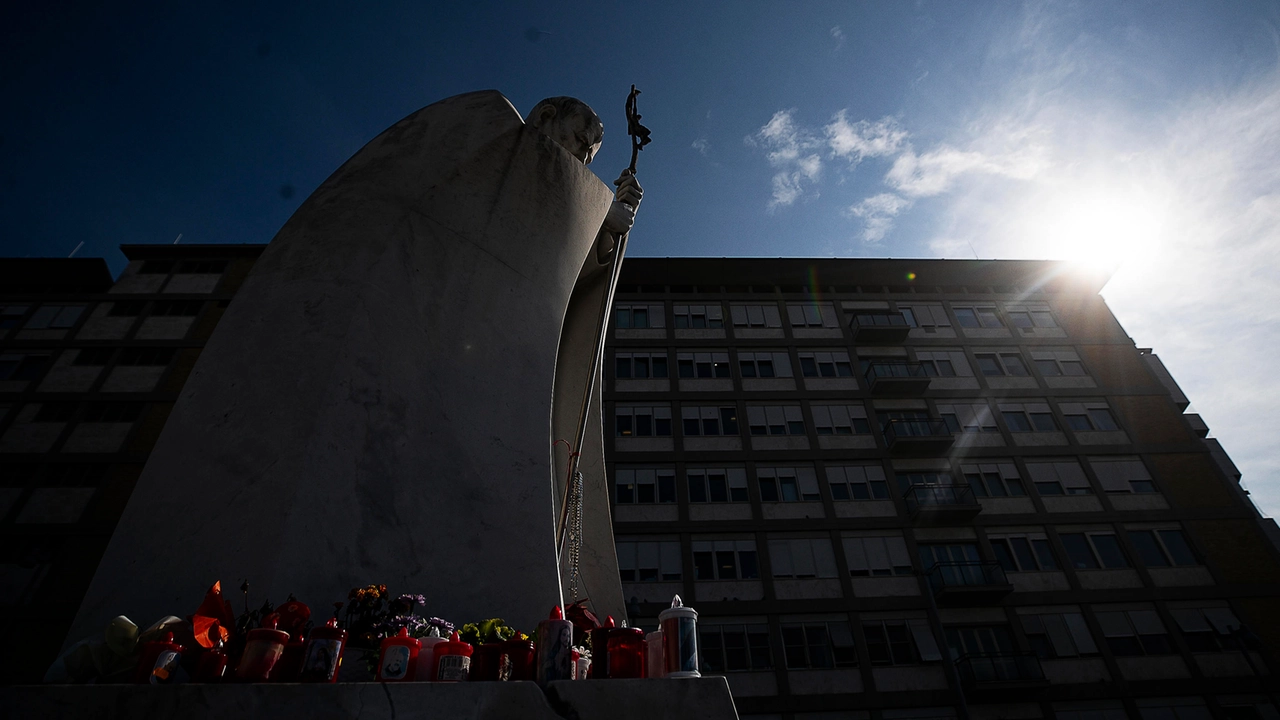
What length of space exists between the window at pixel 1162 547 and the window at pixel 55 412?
39.4 meters

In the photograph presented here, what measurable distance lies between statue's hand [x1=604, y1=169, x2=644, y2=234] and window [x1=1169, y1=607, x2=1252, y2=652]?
24.2m

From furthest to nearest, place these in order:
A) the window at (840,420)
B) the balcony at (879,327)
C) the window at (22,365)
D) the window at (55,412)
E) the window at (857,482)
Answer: the balcony at (879,327), the window at (22,365), the window at (840,420), the window at (55,412), the window at (857,482)

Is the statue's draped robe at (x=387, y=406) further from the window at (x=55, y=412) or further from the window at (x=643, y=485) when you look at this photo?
the window at (x=55, y=412)

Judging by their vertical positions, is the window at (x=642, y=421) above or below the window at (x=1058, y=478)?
above

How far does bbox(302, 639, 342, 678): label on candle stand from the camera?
1862 millimetres

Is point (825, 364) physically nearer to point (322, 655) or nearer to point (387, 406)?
point (387, 406)

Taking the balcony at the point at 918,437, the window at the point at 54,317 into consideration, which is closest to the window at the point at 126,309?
the window at the point at 54,317

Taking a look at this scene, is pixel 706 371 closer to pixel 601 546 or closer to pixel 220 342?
pixel 601 546

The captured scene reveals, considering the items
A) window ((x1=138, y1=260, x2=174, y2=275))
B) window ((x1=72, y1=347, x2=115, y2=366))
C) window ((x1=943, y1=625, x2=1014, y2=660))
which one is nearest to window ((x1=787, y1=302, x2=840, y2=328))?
window ((x1=943, y1=625, x2=1014, y2=660))

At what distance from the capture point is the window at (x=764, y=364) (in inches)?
1016

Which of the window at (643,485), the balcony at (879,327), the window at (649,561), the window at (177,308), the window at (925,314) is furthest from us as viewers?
the window at (925,314)

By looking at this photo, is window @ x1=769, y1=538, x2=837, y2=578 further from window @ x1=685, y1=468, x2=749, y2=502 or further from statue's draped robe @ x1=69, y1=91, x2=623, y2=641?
statue's draped robe @ x1=69, y1=91, x2=623, y2=641

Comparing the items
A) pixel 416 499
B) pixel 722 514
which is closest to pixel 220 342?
pixel 416 499

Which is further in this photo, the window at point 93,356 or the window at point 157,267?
the window at point 157,267
